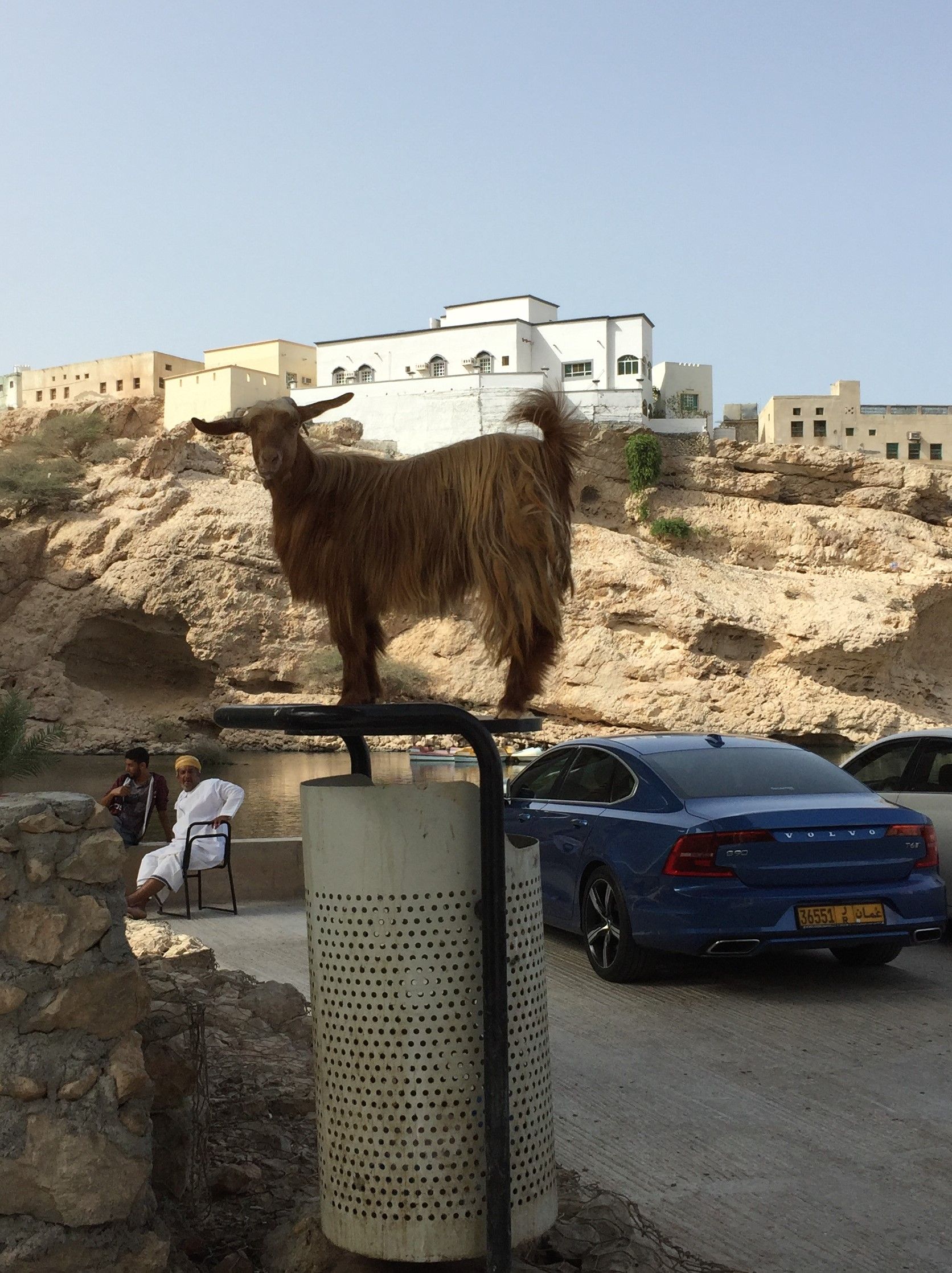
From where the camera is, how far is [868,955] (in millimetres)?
8656

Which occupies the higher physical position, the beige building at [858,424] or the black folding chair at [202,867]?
the beige building at [858,424]

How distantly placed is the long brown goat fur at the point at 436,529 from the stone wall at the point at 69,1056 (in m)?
0.99

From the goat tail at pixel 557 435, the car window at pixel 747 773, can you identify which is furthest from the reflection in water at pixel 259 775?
the goat tail at pixel 557 435

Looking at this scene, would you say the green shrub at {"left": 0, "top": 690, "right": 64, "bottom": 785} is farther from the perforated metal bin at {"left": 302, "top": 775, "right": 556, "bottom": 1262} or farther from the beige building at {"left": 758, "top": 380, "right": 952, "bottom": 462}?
the beige building at {"left": 758, "top": 380, "right": 952, "bottom": 462}

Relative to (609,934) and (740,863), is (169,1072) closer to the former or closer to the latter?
(740,863)

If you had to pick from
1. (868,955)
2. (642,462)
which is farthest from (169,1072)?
(642,462)

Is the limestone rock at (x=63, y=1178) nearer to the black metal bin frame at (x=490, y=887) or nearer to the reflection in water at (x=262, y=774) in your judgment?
the black metal bin frame at (x=490, y=887)

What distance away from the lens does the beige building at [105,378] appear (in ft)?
231

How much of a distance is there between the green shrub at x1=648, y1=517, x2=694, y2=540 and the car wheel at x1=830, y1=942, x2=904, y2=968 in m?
44.3

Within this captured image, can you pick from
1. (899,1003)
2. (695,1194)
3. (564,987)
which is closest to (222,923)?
(564,987)

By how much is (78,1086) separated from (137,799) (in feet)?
27.5

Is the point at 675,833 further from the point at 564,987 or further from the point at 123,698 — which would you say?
the point at 123,698

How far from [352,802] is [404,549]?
0.77 meters

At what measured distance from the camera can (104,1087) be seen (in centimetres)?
340
